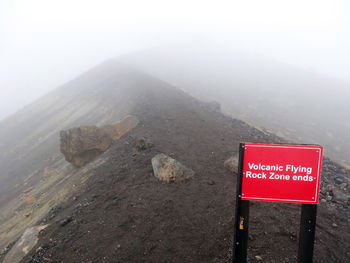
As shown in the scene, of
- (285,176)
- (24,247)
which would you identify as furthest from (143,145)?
(285,176)

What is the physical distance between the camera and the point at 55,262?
5.26m

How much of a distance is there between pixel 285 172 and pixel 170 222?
10.6 feet

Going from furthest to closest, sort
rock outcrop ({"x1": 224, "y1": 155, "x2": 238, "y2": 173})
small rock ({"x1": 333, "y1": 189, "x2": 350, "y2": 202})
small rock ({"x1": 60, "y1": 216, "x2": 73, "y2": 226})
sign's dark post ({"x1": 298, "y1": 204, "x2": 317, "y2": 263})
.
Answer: rock outcrop ({"x1": 224, "y1": 155, "x2": 238, "y2": 173})
small rock ({"x1": 333, "y1": 189, "x2": 350, "y2": 202})
small rock ({"x1": 60, "y1": 216, "x2": 73, "y2": 226})
sign's dark post ({"x1": 298, "y1": 204, "x2": 317, "y2": 263})

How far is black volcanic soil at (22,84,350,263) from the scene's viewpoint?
4992 mm

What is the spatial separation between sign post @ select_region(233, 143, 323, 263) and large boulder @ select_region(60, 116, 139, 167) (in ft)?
32.9

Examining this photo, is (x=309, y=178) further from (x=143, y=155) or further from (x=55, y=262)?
(x=143, y=155)

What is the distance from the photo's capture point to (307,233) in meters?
3.55

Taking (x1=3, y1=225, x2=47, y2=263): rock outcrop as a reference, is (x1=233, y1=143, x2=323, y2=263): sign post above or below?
above

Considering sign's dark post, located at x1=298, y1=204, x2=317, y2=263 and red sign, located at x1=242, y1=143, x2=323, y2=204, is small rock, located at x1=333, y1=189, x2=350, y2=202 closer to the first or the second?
sign's dark post, located at x1=298, y1=204, x2=317, y2=263

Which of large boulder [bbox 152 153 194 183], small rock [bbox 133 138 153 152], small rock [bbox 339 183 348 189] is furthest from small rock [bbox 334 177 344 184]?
small rock [bbox 133 138 153 152]

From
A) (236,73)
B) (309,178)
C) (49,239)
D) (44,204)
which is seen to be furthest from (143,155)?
(236,73)

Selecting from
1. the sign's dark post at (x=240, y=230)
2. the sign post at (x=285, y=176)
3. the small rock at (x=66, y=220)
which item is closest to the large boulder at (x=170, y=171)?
the small rock at (x=66, y=220)

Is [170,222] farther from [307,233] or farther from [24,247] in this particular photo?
[24,247]

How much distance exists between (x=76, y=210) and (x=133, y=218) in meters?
2.06
